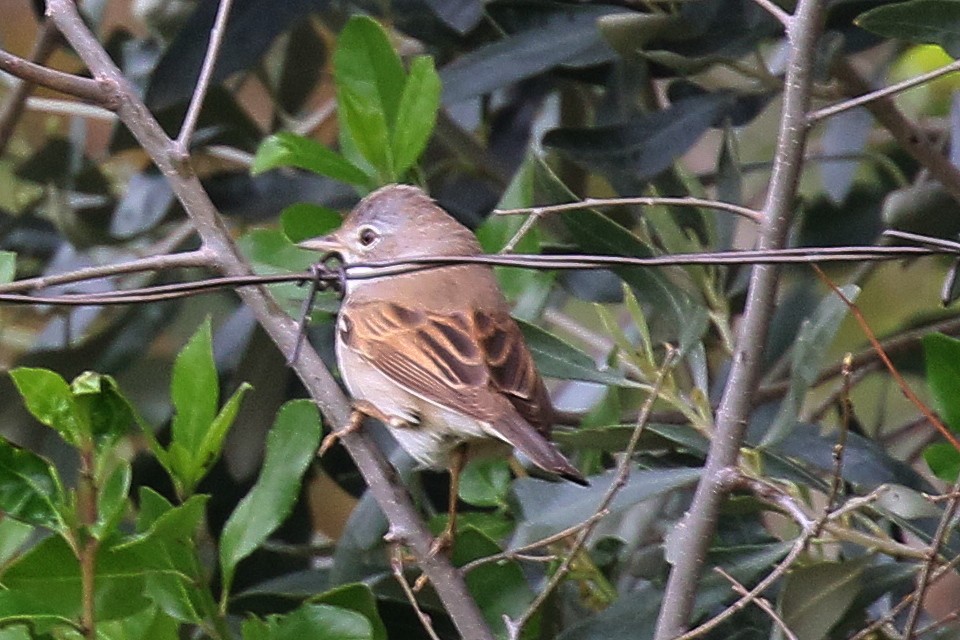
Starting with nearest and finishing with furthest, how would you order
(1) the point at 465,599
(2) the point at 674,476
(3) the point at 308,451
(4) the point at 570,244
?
(1) the point at 465,599 → (3) the point at 308,451 → (2) the point at 674,476 → (4) the point at 570,244

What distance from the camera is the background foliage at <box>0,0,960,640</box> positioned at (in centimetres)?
167

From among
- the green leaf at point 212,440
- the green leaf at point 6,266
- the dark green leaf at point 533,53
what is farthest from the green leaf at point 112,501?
the dark green leaf at point 533,53

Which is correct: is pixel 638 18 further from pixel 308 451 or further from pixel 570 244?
pixel 308 451

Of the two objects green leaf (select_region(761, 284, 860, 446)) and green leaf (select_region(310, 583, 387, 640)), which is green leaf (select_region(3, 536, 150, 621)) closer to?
green leaf (select_region(310, 583, 387, 640))

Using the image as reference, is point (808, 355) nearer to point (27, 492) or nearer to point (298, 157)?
point (298, 157)

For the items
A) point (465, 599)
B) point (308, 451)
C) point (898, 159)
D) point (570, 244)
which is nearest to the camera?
point (465, 599)

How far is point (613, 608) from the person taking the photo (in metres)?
1.94

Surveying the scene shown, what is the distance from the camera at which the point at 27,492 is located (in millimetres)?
1562

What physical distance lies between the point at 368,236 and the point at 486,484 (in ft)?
1.77

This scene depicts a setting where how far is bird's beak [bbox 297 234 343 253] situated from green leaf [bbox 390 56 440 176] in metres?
0.22

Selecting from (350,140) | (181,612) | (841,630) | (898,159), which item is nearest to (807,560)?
(841,630)

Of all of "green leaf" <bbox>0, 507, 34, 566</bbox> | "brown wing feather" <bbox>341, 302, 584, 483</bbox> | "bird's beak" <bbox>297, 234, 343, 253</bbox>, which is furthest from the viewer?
"bird's beak" <bbox>297, 234, 343, 253</bbox>

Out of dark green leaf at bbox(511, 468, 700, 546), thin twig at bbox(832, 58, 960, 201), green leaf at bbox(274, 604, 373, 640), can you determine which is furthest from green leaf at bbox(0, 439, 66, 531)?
thin twig at bbox(832, 58, 960, 201)

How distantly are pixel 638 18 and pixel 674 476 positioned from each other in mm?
797
